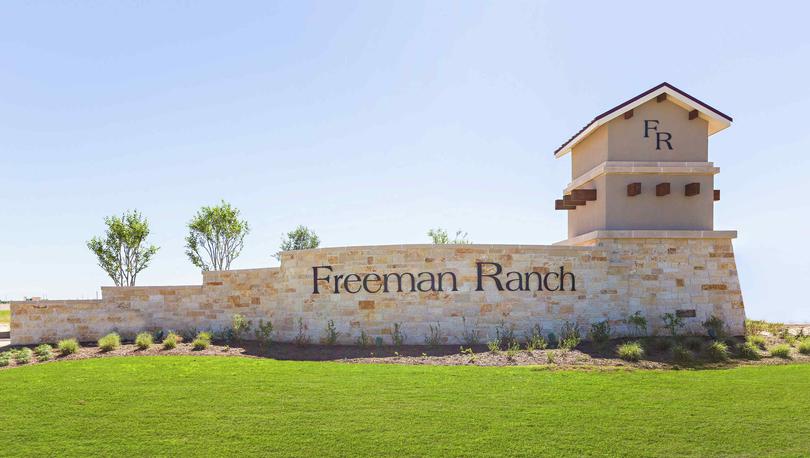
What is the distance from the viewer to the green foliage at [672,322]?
1595 centimetres

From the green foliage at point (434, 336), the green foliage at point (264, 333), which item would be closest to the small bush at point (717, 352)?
the green foliage at point (434, 336)

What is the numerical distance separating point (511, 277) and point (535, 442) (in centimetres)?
885

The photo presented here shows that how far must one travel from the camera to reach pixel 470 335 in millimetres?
15391

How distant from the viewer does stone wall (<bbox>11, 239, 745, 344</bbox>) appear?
1560cm

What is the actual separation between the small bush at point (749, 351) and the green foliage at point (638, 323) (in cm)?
242

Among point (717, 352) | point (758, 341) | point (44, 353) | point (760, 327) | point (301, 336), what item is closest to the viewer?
point (717, 352)

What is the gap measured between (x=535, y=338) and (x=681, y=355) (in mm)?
3726

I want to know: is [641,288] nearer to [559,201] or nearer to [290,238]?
[559,201]

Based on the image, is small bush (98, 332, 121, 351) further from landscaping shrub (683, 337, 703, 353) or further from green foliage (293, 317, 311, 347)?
landscaping shrub (683, 337, 703, 353)

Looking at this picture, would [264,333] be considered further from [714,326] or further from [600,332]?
[714,326]

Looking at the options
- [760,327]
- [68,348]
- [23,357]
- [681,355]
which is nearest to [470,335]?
[681,355]

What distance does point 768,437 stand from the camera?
732 cm

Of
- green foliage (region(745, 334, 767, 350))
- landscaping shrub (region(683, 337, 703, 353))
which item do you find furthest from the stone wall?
landscaping shrub (region(683, 337, 703, 353))

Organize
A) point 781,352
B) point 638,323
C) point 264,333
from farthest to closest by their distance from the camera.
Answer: point 264,333 < point 638,323 < point 781,352
